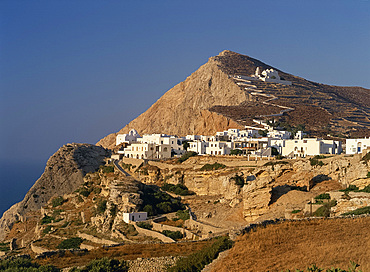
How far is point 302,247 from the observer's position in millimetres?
14242

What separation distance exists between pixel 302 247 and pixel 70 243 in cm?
1936

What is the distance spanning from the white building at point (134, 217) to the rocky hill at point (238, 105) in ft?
140

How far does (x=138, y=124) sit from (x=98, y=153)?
177ft

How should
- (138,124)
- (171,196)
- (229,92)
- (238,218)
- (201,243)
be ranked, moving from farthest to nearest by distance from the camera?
1. (138,124)
2. (229,92)
3. (171,196)
4. (238,218)
5. (201,243)

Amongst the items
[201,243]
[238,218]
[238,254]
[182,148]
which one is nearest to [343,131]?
[182,148]

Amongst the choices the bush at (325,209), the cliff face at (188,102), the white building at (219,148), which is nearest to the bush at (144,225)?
the bush at (325,209)

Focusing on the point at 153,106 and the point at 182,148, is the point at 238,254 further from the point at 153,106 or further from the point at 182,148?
the point at 153,106

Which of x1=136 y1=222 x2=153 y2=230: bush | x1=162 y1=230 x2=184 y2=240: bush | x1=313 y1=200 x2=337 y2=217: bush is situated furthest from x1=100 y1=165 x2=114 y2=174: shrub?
x1=313 y1=200 x2=337 y2=217: bush

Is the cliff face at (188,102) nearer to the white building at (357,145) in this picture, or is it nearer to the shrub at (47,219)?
the white building at (357,145)

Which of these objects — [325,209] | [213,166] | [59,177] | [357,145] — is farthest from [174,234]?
[59,177]

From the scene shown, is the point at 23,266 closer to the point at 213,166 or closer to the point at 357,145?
the point at 213,166

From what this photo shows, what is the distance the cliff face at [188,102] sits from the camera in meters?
100

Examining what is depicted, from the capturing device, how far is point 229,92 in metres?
102

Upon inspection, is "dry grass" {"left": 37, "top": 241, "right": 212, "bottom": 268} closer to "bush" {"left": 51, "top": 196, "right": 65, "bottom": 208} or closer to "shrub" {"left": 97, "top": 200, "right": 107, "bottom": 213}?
"shrub" {"left": 97, "top": 200, "right": 107, "bottom": 213}
